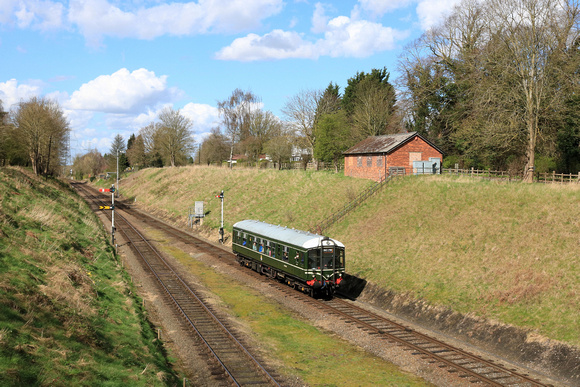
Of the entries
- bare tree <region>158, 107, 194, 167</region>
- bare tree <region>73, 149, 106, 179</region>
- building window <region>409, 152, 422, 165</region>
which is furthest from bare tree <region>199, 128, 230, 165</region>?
building window <region>409, 152, 422, 165</region>

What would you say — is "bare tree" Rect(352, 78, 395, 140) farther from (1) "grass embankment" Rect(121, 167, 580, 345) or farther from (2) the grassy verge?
(2) the grassy verge

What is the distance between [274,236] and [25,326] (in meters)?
17.5

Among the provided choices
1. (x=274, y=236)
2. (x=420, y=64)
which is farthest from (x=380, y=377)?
(x=420, y=64)

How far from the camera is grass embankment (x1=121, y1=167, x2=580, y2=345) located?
1945 centimetres

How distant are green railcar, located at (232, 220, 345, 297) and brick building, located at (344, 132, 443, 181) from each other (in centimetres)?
1690

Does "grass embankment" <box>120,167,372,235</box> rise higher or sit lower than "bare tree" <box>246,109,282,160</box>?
lower

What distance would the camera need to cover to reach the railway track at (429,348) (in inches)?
597

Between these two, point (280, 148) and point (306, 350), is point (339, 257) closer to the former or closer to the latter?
point (306, 350)

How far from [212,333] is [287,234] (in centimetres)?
969

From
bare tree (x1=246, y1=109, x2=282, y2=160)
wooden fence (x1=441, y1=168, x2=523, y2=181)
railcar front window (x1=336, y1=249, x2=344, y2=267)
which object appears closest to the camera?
railcar front window (x1=336, y1=249, x2=344, y2=267)

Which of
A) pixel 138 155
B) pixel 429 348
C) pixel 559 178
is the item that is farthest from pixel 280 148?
pixel 429 348

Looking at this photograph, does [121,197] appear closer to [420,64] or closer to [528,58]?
[420,64]

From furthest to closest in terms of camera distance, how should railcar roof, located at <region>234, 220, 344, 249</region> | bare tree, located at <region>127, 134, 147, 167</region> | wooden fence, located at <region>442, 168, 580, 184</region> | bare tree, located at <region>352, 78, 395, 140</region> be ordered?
bare tree, located at <region>127, 134, 147, 167</region> < bare tree, located at <region>352, 78, 395, 140</region> < wooden fence, located at <region>442, 168, 580, 184</region> < railcar roof, located at <region>234, 220, 344, 249</region>

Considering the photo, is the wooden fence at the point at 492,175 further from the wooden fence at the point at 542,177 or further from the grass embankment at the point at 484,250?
the grass embankment at the point at 484,250
